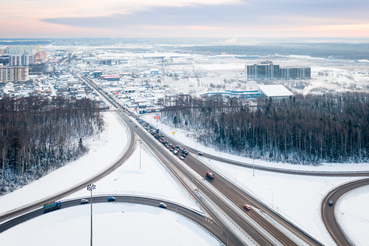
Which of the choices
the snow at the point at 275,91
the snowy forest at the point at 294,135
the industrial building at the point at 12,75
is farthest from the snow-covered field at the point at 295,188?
the industrial building at the point at 12,75

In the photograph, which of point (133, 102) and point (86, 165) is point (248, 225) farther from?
point (133, 102)

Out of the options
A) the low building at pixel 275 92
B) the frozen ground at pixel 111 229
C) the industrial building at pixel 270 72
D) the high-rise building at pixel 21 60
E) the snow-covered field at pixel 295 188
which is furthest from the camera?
the high-rise building at pixel 21 60

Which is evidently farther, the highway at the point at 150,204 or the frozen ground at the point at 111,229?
the highway at the point at 150,204

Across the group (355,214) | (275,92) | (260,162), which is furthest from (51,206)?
(275,92)

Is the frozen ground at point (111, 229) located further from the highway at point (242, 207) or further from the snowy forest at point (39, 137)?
the snowy forest at point (39, 137)

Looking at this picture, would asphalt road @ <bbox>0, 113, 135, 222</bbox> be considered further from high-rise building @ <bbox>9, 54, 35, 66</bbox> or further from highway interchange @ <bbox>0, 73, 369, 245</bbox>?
high-rise building @ <bbox>9, 54, 35, 66</bbox>

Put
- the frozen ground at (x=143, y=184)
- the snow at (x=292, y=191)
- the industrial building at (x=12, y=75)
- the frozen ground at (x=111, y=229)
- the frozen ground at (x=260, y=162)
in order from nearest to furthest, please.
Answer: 1. the frozen ground at (x=111, y=229)
2. the snow at (x=292, y=191)
3. the frozen ground at (x=143, y=184)
4. the frozen ground at (x=260, y=162)
5. the industrial building at (x=12, y=75)

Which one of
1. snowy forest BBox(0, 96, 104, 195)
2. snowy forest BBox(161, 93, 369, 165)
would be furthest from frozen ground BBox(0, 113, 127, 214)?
snowy forest BBox(161, 93, 369, 165)
